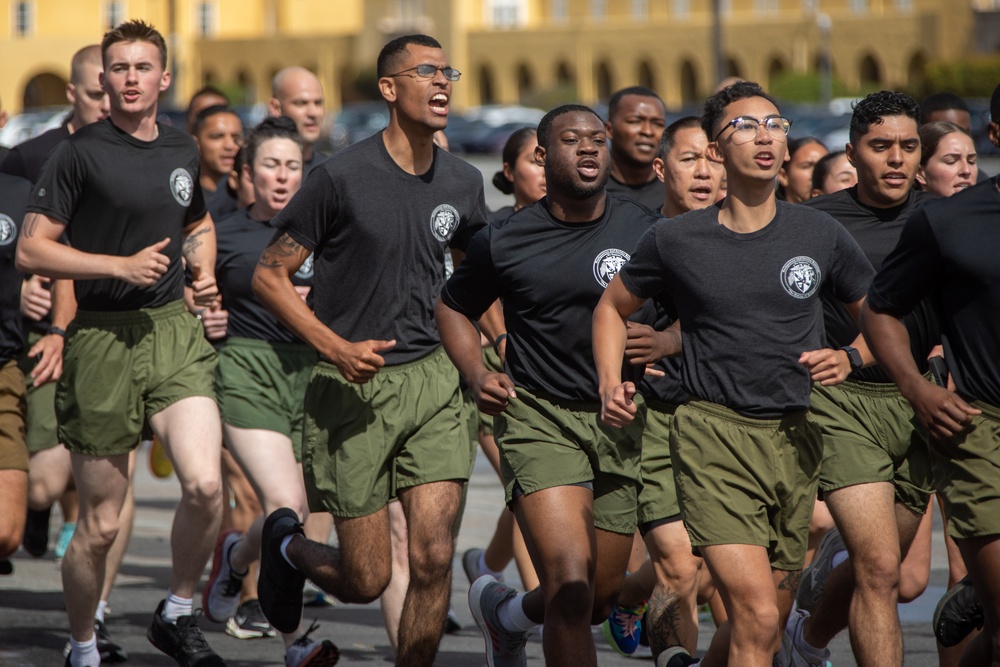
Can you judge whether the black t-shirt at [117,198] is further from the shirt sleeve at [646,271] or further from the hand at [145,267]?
the shirt sleeve at [646,271]

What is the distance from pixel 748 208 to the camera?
5.74 meters

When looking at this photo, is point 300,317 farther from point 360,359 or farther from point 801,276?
point 801,276

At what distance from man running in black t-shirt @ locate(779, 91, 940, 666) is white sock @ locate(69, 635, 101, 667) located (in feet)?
9.48

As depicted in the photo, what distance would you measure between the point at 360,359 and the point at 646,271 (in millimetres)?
1079

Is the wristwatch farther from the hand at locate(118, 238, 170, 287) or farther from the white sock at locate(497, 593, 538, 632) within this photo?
the hand at locate(118, 238, 170, 287)

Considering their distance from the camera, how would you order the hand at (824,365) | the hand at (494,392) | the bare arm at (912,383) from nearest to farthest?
the bare arm at (912,383), the hand at (824,365), the hand at (494,392)

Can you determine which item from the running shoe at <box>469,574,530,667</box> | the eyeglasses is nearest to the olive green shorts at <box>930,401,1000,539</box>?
the eyeglasses

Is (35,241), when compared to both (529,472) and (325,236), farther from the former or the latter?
(529,472)

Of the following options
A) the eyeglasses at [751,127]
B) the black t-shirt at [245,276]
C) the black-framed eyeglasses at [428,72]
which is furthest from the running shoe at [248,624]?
the eyeglasses at [751,127]

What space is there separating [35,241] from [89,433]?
84 cm

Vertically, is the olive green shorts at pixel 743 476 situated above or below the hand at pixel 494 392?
below

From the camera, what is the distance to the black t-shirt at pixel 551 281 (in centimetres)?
602

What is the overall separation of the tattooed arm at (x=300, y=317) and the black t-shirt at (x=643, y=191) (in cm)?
240

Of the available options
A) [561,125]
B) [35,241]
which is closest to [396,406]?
[561,125]
